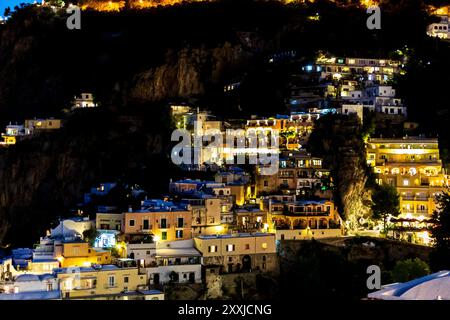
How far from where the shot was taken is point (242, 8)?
8381 cm

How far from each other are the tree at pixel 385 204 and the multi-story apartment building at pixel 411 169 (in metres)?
2.26

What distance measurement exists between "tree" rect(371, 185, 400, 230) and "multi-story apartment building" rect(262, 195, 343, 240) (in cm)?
422

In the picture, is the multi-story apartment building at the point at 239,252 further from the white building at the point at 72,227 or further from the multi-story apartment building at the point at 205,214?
the white building at the point at 72,227

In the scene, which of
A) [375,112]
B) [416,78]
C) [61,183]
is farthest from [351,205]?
[61,183]

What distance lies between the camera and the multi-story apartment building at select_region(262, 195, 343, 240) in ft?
142

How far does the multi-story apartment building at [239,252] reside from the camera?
38250 millimetres

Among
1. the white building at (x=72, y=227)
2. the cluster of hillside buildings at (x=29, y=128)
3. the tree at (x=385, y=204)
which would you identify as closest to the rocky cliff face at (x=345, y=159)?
the tree at (x=385, y=204)

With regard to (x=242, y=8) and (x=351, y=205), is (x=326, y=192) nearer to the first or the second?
(x=351, y=205)

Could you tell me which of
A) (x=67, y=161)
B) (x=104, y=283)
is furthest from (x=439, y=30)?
(x=104, y=283)

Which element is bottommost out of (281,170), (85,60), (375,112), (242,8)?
(281,170)

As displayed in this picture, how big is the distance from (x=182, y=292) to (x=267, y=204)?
38.8 feet

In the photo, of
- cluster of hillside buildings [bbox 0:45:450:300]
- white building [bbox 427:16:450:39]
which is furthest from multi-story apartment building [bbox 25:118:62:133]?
white building [bbox 427:16:450:39]

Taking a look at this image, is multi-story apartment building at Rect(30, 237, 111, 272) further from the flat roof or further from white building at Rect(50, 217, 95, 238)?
the flat roof

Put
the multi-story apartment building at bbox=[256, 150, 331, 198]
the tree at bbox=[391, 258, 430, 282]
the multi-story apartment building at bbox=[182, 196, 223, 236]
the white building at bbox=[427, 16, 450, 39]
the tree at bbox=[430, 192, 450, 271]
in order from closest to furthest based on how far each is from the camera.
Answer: the tree at bbox=[430, 192, 450, 271]
the tree at bbox=[391, 258, 430, 282]
the multi-story apartment building at bbox=[182, 196, 223, 236]
the multi-story apartment building at bbox=[256, 150, 331, 198]
the white building at bbox=[427, 16, 450, 39]
